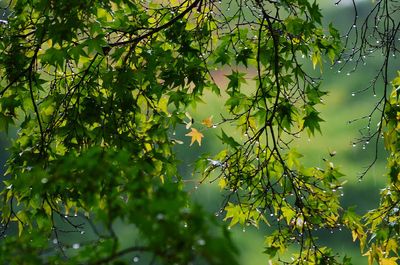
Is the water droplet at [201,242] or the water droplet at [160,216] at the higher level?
the water droplet at [160,216]

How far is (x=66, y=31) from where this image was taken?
1.79m

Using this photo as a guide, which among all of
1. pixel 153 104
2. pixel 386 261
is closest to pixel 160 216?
pixel 153 104

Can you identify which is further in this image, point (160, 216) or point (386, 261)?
point (386, 261)

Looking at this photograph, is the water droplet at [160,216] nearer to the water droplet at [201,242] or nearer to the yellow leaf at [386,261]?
the water droplet at [201,242]

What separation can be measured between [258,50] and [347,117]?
6852 millimetres

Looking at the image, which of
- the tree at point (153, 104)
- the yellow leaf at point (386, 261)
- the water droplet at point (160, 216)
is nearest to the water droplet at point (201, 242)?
the water droplet at point (160, 216)

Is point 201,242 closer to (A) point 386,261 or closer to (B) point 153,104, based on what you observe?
(B) point 153,104

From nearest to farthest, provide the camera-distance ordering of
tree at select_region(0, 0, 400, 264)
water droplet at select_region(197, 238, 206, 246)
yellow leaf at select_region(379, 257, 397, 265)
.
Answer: water droplet at select_region(197, 238, 206, 246), tree at select_region(0, 0, 400, 264), yellow leaf at select_region(379, 257, 397, 265)

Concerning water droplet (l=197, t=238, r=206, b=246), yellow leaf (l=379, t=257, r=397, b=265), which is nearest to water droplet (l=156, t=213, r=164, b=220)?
water droplet (l=197, t=238, r=206, b=246)

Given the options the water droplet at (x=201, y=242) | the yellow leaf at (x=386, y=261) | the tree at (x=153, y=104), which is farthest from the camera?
the yellow leaf at (x=386, y=261)

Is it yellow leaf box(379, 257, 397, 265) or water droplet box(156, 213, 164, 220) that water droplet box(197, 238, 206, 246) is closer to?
water droplet box(156, 213, 164, 220)

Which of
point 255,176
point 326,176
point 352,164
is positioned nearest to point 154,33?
point 255,176

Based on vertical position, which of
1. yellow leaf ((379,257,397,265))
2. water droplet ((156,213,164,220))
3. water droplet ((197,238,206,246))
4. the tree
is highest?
the tree

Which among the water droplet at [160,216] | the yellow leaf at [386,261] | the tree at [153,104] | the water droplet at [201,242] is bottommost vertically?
the water droplet at [201,242]
